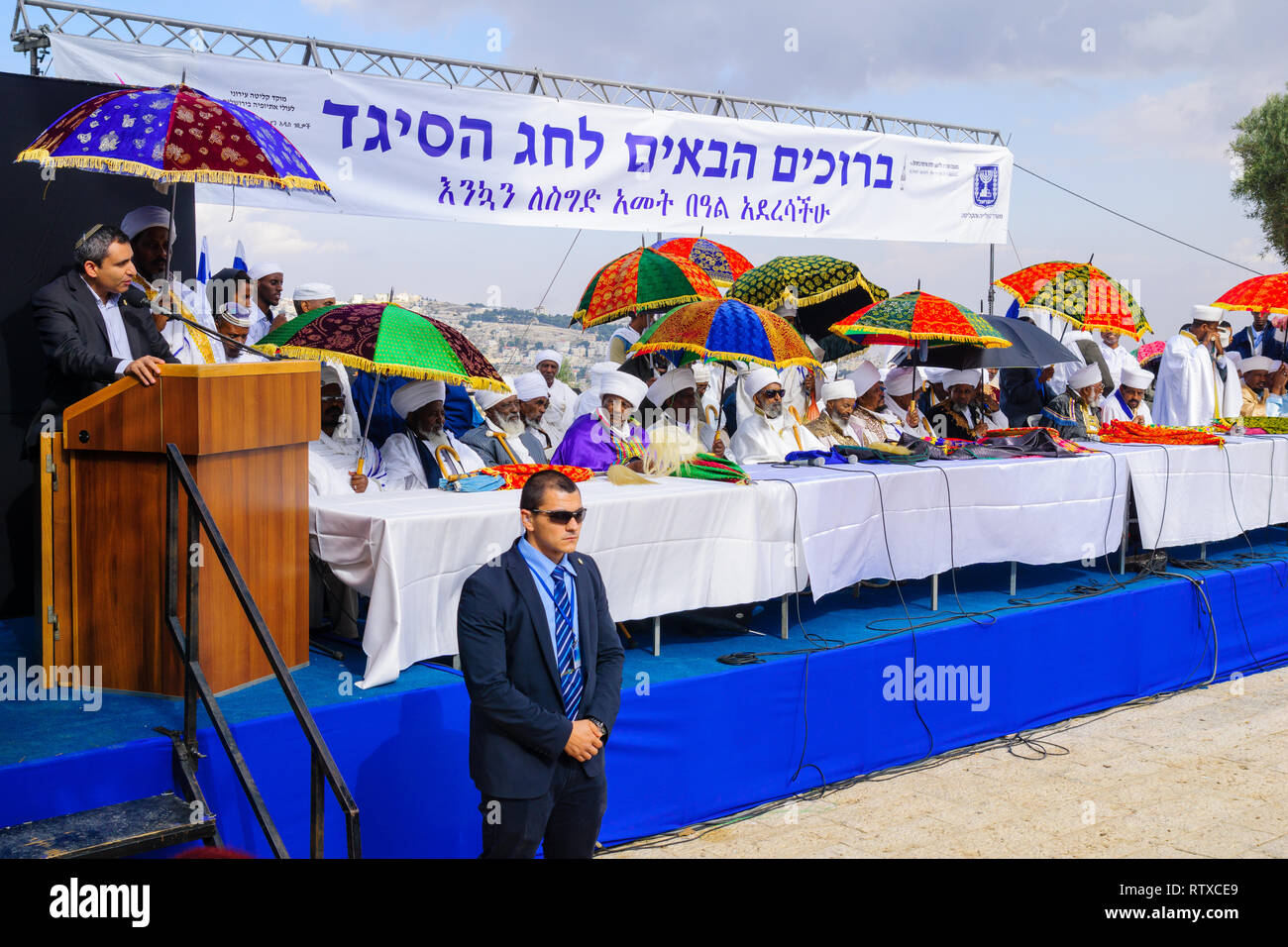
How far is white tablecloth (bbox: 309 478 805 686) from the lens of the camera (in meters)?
4.59

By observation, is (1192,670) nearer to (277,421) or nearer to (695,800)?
(695,800)

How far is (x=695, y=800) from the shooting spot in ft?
17.9

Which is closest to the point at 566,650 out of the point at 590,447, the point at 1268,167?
the point at 590,447

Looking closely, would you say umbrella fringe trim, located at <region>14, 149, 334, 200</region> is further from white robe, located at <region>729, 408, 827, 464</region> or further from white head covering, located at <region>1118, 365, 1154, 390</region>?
white head covering, located at <region>1118, 365, 1154, 390</region>

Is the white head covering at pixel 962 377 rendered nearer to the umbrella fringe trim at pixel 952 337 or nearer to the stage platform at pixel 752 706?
the umbrella fringe trim at pixel 952 337

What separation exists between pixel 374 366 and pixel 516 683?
6.32ft

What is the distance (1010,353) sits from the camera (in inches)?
316

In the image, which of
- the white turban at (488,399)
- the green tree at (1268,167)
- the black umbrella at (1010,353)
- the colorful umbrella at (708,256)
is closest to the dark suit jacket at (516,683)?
the white turban at (488,399)

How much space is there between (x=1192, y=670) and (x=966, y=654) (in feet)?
8.02

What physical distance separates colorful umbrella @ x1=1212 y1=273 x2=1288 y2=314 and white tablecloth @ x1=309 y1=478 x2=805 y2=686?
5945mm

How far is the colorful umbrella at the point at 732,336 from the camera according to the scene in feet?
21.5

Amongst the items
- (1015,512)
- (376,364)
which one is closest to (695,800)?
(376,364)

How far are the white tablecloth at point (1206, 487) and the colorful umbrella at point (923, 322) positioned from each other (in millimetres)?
1196

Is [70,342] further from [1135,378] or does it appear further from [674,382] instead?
[1135,378]
